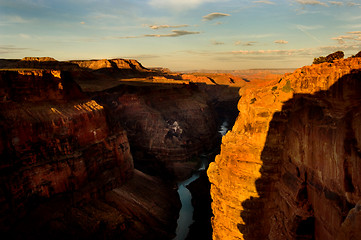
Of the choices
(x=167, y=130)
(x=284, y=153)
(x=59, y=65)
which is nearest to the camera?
(x=284, y=153)

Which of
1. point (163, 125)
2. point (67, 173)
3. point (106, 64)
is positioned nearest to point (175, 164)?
point (163, 125)

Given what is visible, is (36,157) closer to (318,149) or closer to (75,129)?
(75,129)

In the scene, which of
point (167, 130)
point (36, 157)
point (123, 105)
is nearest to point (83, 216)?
point (36, 157)

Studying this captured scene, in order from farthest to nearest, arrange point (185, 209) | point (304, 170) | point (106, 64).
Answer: point (106, 64) → point (185, 209) → point (304, 170)

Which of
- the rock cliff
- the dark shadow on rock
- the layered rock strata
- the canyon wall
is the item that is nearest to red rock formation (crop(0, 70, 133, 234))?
the rock cliff

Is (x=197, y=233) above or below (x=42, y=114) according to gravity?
below

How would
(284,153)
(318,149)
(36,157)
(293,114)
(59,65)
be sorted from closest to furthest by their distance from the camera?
1. (318,149)
2. (293,114)
3. (284,153)
4. (36,157)
5. (59,65)

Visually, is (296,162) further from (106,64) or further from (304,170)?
(106,64)

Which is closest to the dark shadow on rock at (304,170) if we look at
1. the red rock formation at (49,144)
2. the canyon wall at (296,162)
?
the canyon wall at (296,162)
